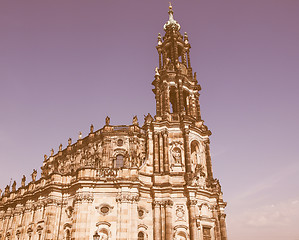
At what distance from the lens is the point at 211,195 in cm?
3284

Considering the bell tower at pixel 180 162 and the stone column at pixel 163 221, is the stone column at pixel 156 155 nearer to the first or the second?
the bell tower at pixel 180 162

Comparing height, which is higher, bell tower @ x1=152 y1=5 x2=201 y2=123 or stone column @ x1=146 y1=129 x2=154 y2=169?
bell tower @ x1=152 y1=5 x2=201 y2=123

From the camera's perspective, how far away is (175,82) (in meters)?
Result: 37.7

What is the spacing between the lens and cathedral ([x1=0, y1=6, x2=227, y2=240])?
2777 cm

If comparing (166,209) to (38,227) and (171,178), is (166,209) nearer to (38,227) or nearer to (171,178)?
(171,178)

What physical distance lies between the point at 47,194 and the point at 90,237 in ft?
23.7

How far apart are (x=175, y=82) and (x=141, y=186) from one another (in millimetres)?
14490

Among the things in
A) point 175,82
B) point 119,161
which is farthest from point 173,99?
point 119,161

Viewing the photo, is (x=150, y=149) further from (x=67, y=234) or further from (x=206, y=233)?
(x=67, y=234)

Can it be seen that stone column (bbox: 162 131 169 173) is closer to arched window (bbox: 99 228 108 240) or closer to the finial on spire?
arched window (bbox: 99 228 108 240)

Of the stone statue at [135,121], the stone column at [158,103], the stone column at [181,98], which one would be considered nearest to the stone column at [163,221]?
the stone column at [158,103]

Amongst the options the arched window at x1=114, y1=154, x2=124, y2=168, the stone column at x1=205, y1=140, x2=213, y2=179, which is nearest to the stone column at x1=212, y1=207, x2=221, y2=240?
the stone column at x1=205, y1=140, x2=213, y2=179

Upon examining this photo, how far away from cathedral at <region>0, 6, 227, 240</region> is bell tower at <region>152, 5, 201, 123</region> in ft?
0.42

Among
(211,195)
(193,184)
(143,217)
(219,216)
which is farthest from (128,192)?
(219,216)
